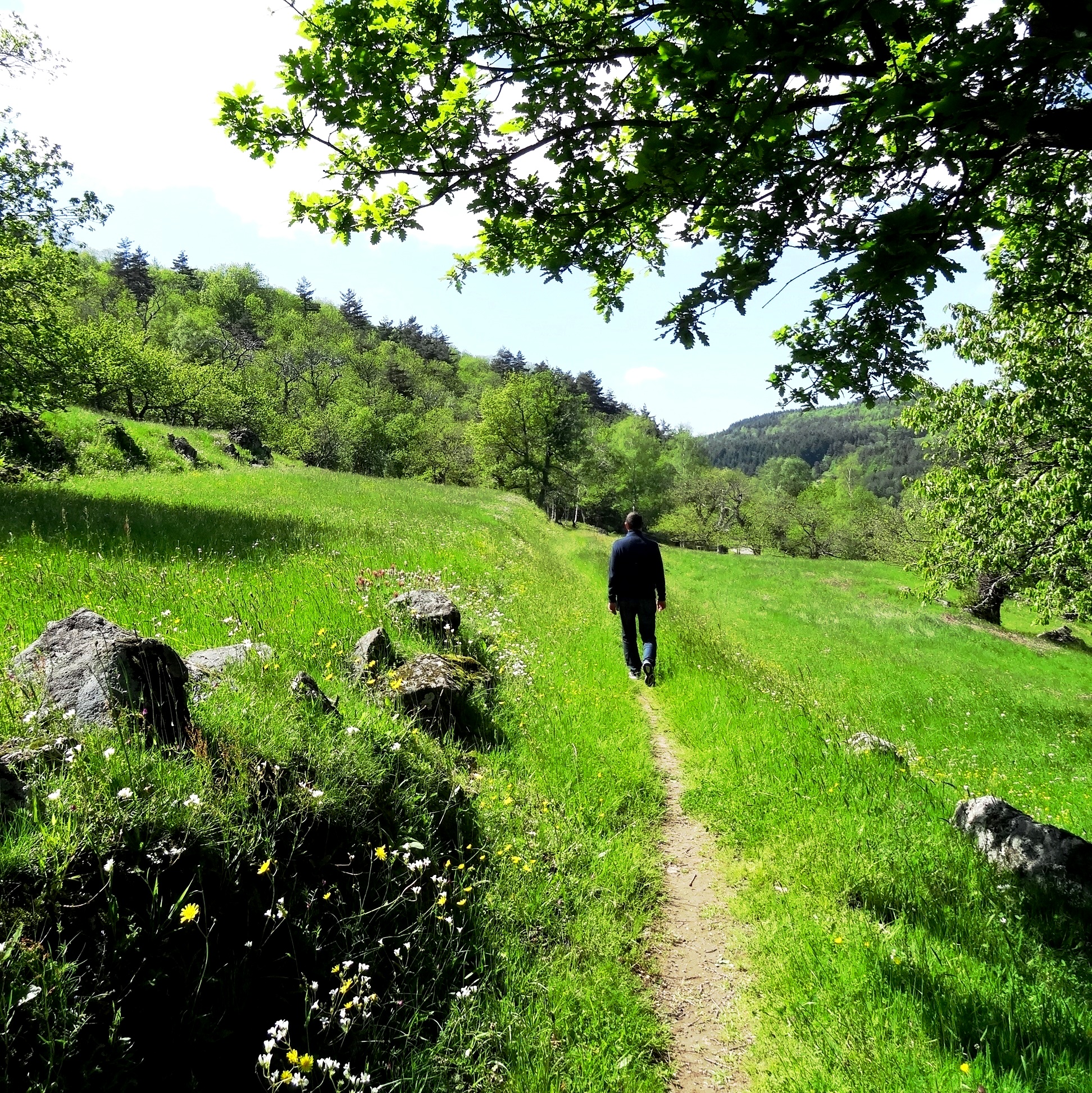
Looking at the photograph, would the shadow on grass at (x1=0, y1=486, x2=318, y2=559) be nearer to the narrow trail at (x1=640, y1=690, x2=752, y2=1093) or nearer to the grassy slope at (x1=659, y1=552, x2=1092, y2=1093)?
the narrow trail at (x1=640, y1=690, x2=752, y2=1093)

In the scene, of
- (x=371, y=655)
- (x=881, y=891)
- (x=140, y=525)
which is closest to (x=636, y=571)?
(x=371, y=655)

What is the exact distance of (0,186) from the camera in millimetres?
13383

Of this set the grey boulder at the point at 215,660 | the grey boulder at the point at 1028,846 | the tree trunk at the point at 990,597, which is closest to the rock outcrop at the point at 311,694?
the grey boulder at the point at 215,660

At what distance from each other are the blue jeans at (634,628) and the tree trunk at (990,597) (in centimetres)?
908

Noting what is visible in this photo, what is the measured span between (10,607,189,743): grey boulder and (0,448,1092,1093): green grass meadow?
7.4 inches

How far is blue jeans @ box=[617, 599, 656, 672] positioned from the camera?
32.7 ft

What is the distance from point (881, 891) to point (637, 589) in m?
6.07

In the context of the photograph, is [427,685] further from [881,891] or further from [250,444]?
[250,444]

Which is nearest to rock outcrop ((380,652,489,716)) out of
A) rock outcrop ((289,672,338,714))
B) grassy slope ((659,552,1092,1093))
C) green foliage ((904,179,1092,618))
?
rock outcrop ((289,672,338,714))

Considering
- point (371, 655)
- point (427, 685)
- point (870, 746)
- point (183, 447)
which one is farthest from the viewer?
point (183, 447)

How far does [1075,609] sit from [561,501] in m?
59.1

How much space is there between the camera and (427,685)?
18.6 feet

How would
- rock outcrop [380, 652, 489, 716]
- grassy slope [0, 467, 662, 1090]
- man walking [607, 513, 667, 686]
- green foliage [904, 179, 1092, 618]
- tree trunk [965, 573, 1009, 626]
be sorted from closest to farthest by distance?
grassy slope [0, 467, 662, 1090] → rock outcrop [380, 652, 489, 716] → man walking [607, 513, 667, 686] → green foliage [904, 179, 1092, 618] → tree trunk [965, 573, 1009, 626]

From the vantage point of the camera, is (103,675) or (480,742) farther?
(480,742)
